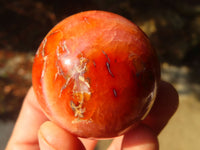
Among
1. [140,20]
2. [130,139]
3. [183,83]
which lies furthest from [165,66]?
[130,139]

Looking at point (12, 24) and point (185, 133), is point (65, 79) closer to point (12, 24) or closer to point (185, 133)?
point (185, 133)

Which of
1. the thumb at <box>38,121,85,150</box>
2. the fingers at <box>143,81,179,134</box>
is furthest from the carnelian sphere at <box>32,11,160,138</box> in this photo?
the fingers at <box>143,81,179,134</box>

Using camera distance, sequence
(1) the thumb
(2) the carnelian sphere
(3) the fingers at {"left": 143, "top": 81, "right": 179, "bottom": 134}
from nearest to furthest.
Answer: (2) the carnelian sphere
(1) the thumb
(3) the fingers at {"left": 143, "top": 81, "right": 179, "bottom": 134}

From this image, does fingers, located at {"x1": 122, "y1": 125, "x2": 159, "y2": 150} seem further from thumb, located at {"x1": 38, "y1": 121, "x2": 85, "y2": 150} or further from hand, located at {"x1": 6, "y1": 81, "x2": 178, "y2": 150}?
thumb, located at {"x1": 38, "y1": 121, "x2": 85, "y2": 150}

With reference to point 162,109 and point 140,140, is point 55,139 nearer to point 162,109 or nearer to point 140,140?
point 140,140

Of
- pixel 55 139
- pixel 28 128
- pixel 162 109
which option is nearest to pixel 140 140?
pixel 162 109

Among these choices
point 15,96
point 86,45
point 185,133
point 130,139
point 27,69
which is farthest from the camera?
point 27,69
